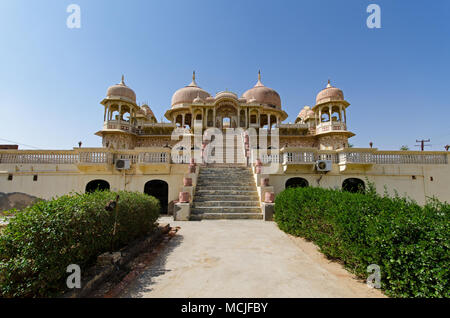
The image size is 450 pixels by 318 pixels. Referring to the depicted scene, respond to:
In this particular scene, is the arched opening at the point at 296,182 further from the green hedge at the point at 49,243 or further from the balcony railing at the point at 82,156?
the green hedge at the point at 49,243

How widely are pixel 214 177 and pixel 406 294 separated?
11.0 meters

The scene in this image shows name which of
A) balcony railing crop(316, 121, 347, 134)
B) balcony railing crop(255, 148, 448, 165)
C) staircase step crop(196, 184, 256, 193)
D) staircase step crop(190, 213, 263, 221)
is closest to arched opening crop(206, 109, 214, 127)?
balcony railing crop(316, 121, 347, 134)

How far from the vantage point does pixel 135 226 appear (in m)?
5.73

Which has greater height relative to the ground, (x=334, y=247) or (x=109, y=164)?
(x=109, y=164)

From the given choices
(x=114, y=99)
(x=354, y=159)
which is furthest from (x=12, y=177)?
(x=354, y=159)

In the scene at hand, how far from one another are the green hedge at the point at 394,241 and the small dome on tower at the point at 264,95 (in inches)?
1133

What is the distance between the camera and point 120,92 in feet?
85.7

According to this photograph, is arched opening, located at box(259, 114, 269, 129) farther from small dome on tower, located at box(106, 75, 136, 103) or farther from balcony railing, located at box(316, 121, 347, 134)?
small dome on tower, located at box(106, 75, 136, 103)

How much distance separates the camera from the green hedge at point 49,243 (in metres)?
2.60

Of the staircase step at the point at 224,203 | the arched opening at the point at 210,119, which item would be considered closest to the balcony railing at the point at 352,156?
the staircase step at the point at 224,203

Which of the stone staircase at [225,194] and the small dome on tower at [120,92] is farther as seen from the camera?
the small dome on tower at [120,92]

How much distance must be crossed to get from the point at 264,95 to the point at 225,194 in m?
24.4

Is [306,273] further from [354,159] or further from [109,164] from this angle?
[109,164]

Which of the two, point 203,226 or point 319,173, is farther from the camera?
point 319,173
